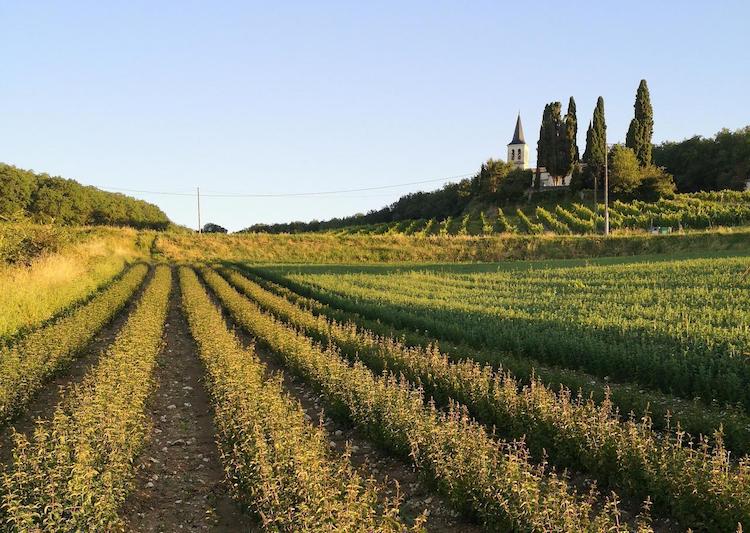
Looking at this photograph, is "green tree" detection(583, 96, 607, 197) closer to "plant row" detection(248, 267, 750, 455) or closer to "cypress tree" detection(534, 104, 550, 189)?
A: "cypress tree" detection(534, 104, 550, 189)

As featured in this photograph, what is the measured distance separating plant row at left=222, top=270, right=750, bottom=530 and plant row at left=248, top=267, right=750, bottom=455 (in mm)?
379

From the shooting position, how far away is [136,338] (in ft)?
38.1

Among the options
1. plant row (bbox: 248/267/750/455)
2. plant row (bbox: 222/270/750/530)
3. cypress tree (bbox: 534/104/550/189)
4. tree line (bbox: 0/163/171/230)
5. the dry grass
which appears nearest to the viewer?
plant row (bbox: 222/270/750/530)

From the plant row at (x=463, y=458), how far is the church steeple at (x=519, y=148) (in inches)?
4991

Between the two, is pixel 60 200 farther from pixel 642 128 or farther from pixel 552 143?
pixel 642 128

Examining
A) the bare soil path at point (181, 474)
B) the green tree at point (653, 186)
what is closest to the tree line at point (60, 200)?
the green tree at point (653, 186)

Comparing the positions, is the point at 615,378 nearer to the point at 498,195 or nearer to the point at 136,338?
the point at 136,338

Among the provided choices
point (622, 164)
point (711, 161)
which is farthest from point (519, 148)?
point (622, 164)

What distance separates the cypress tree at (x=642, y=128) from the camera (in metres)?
67.8

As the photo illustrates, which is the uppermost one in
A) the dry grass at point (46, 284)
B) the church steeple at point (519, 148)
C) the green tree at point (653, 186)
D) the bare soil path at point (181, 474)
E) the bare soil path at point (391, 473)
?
the church steeple at point (519, 148)

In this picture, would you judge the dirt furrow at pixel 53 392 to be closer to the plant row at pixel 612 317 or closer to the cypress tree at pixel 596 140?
the plant row at pixel 612 317

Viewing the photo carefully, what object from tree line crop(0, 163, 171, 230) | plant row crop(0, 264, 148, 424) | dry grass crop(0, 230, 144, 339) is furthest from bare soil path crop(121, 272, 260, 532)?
tree line crop(0, 163, 171, 230)

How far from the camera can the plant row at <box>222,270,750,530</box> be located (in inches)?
204

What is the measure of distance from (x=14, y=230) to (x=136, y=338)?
2219 centimetres
